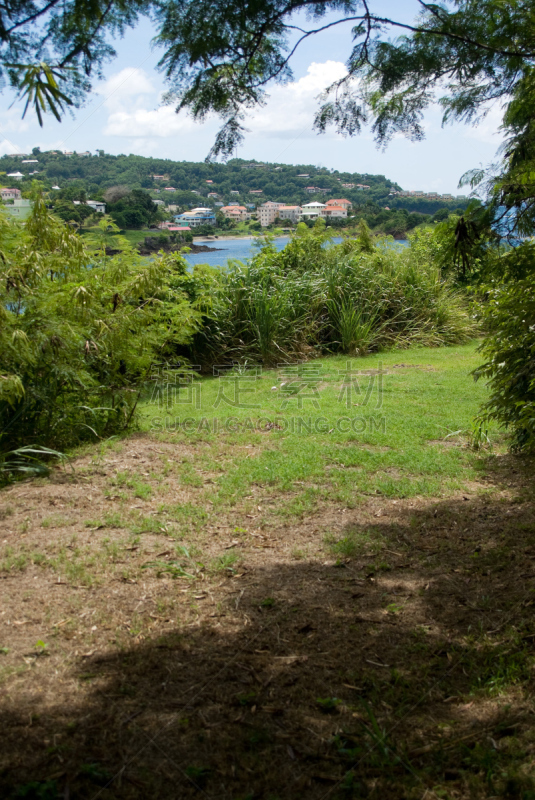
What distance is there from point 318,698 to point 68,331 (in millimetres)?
3684

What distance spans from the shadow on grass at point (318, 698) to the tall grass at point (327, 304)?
21.3ft

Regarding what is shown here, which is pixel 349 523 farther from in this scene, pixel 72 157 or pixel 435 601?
pixel 72 157

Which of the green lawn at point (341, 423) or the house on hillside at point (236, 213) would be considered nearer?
the green lawn at point (341, 423)

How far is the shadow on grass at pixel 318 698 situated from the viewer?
2.13 meters

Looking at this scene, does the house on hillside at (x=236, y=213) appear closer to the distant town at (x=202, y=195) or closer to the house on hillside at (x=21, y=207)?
the distant town at (x=202, y=195)

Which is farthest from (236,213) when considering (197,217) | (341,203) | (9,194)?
(9,194)

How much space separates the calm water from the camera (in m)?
11.0

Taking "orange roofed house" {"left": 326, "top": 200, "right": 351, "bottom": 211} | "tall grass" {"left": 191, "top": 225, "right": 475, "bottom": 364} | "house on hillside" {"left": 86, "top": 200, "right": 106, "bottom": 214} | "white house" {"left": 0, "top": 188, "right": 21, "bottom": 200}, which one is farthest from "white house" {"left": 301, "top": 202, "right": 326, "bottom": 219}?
"white house" {"left": 0, "top": 188, "right": 21, "bottom": 200}

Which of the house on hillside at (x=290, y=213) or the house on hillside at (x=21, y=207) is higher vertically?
the house on hillside at (x=290, y=213)

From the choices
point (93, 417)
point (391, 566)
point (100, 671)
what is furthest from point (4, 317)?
point (391, 566)

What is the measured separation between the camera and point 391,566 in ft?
13.1

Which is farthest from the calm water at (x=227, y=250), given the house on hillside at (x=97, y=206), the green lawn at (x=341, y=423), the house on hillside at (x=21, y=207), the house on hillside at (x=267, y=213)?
the house on hillside at (x=21, y=207)

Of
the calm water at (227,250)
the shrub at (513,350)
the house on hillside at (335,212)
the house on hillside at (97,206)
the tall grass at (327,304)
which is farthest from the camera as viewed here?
the house on hillside at (335,212)

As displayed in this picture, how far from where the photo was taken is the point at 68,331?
16.9ft
